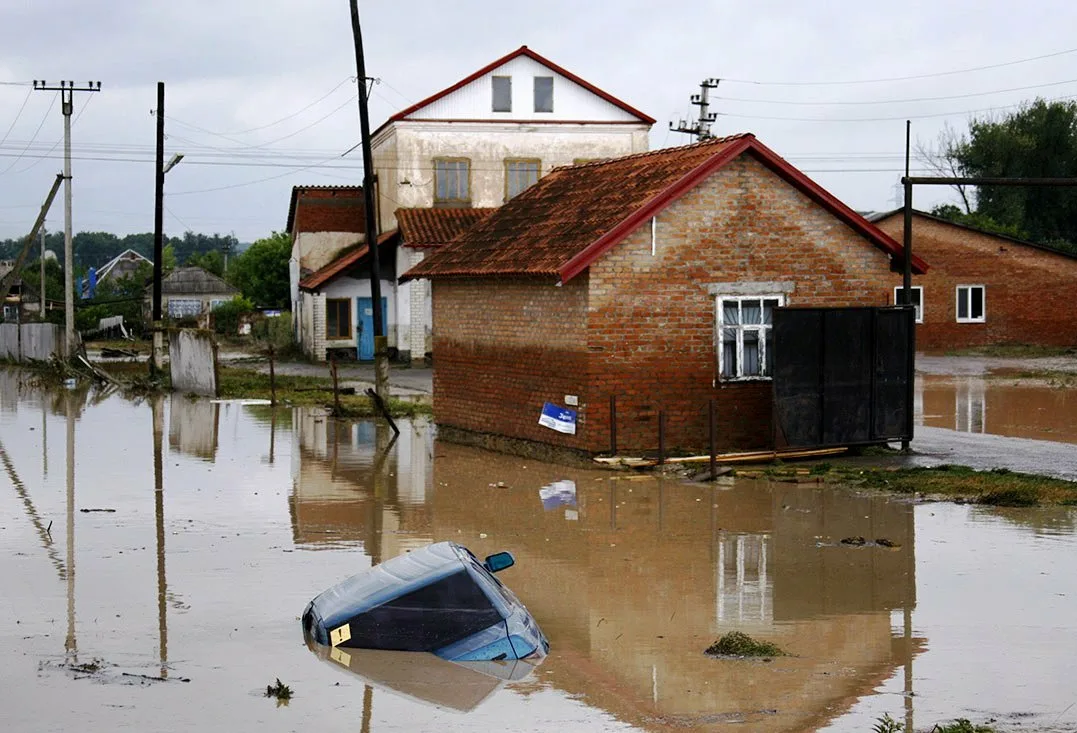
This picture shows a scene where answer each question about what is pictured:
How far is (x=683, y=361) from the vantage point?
2014 cm

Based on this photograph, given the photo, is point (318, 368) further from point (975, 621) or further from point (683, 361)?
point (975, 621)

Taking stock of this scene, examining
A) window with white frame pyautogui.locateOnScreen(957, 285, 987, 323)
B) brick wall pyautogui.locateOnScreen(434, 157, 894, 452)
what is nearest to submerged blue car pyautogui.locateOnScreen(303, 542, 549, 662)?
brick wall pyautogui.locateOnScreen(434, 157, 894, 452)

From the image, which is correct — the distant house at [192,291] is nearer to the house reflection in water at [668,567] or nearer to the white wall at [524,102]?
the white wall at [524,102]

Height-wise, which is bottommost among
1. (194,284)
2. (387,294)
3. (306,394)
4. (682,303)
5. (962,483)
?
(962,483)

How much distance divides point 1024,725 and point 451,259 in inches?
658

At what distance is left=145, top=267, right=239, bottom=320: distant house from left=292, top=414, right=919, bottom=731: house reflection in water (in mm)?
67218

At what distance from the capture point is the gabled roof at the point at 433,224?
42.2 metres

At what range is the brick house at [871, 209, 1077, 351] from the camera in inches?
1884

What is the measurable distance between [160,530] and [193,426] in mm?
12330

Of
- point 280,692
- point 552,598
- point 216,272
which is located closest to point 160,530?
point 552,598

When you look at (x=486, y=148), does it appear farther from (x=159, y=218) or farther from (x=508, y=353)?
(x=508, y=353)

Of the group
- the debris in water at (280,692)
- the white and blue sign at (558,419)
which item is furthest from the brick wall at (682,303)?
the debris in water at (280,692)

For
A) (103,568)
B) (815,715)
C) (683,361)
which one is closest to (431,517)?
(103,568)

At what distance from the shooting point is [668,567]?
43.0 feet
